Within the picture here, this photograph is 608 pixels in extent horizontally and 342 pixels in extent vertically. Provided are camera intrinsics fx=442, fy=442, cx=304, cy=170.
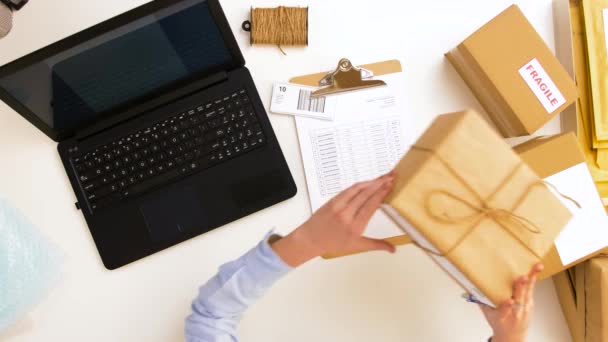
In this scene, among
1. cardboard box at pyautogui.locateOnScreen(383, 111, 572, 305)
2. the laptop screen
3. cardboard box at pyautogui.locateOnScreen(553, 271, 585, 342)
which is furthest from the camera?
cardboard box at pyautogui.locateOnScreen(553, 271, 585, 342)

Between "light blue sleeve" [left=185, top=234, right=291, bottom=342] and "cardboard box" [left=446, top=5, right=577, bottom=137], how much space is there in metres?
0.42

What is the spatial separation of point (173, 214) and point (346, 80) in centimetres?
36

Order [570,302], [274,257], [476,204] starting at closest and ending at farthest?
[476,204] → [274,257] → [570,302]

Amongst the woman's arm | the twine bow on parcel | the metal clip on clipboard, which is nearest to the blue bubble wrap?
the woman's arm

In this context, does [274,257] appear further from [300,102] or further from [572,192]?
[572,192]

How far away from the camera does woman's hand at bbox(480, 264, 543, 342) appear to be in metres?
0.47

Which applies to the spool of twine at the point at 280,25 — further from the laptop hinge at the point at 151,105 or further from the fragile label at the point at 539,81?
the fragile label at the point at 539,81

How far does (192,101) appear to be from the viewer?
2.38 feet

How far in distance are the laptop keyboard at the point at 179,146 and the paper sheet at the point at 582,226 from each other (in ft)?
1.56

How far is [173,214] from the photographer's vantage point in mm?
726

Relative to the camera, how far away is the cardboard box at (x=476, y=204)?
0.44m

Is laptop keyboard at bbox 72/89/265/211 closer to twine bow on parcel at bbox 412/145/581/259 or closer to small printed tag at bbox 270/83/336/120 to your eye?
small printed tag at bbox 270/83/336/120

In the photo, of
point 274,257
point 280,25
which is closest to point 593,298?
point 274,257

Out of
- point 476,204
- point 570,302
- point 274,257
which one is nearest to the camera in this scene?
point 476,204
